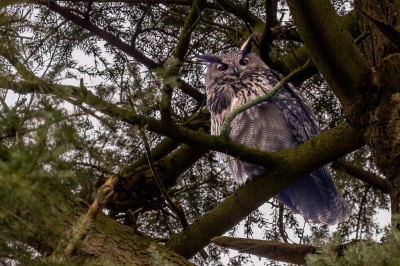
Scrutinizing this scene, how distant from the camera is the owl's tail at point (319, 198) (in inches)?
71.7

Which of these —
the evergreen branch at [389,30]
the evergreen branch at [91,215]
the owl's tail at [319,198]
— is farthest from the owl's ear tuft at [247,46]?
the evergreen branch at [91,215]

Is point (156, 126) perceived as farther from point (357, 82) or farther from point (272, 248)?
point (357, 82)

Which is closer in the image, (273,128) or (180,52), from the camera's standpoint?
(180,52)

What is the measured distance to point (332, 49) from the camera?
115 cm

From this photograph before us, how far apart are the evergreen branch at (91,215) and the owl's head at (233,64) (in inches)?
Result: 49.6

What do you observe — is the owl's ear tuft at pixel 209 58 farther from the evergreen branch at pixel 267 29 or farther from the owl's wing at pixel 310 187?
the owl's wing at pixel 310 187

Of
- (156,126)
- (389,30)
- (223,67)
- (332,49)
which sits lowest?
(156,126)

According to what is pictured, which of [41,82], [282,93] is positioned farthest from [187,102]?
[41,82]

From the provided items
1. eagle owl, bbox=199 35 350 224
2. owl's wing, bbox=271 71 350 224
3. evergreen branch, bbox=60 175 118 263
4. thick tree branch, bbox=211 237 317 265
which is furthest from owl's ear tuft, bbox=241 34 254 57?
evergreen branch, bbox=60 175 118 263

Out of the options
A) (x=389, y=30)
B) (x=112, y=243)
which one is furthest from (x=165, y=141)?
(x=389, y=30)

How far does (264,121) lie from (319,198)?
50cm

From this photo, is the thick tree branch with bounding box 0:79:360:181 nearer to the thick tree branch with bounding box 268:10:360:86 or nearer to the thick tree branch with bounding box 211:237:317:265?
the thick tree branch with bounding box 211:237:317:265

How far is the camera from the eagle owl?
5.77 feet

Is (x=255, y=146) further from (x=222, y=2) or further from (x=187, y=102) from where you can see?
(x=222, y=2)
